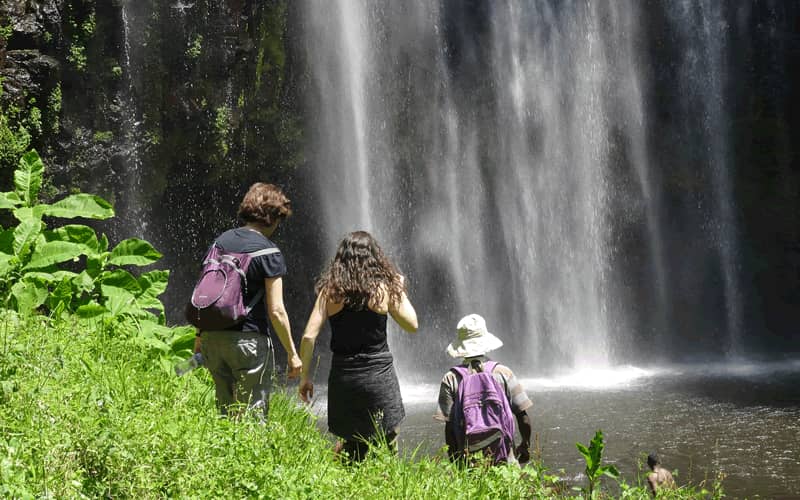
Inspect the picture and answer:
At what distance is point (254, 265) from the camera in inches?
174

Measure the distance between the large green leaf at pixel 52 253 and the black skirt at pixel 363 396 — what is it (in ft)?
8.94

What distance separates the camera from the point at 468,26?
57.6 ft

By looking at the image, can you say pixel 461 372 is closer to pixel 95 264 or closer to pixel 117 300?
pixel 117 300

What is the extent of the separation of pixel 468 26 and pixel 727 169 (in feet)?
21.5

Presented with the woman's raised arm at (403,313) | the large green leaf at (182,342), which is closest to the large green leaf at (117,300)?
the large green leaf at (182,342)

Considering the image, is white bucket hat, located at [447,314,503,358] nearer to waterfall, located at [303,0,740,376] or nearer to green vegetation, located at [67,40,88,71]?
green vegetation, located at [67,40,88,71]

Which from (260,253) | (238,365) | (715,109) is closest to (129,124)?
(260,253)

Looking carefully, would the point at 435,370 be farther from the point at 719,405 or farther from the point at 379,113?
the point at 719,405

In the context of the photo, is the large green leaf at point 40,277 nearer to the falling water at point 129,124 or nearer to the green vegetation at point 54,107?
the green vegetation at point 54,107

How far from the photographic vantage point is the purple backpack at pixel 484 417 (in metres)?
4.20

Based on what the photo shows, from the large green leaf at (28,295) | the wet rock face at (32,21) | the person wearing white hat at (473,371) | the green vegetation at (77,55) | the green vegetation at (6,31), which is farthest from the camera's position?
the green vegetation at (77,55)

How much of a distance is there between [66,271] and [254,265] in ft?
8.06

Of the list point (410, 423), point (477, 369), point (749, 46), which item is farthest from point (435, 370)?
point (477, 369)

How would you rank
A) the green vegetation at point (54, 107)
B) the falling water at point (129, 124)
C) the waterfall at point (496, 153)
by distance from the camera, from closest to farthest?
the green vegetation at point (54, 107), the falling water at point (129, 124), the waterfall at point (496, 153)
